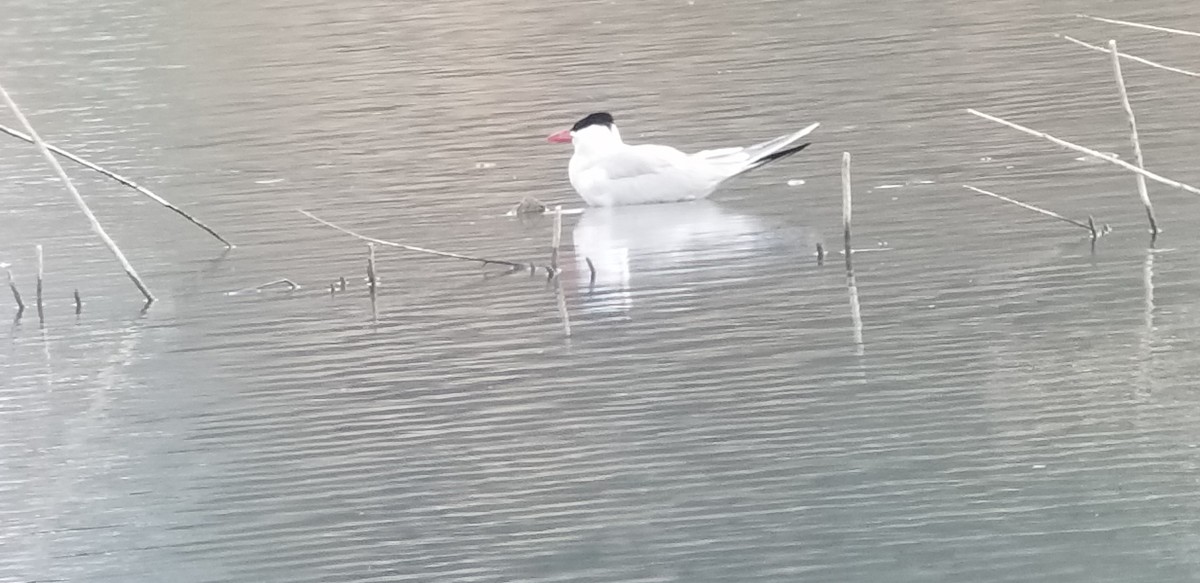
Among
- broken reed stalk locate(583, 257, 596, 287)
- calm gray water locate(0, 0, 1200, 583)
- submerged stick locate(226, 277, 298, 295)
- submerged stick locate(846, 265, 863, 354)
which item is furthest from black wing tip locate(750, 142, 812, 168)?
submerged stick locate(226, 277, 298, 295)

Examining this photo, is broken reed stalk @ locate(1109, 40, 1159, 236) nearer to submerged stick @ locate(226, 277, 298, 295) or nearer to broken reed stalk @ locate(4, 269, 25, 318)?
submerged stick @ locate(226, 277, 298, 295)

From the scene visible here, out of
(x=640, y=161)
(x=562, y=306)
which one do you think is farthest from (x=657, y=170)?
(x=562, y=306)

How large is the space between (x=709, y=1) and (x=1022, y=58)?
8.07m

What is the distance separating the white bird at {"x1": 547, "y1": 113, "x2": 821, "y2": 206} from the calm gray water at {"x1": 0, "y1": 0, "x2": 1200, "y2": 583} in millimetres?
246

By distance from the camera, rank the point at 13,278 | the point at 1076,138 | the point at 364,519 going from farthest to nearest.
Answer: the point at 1076,138, the point at 13,278, the point at 364,519

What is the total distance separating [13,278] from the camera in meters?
12.8

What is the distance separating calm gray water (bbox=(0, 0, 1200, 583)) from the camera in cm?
757

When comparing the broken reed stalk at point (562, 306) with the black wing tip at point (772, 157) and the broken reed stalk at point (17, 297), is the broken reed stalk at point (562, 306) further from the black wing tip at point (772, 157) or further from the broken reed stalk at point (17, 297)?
the broken reed stalk at point (17, 297)

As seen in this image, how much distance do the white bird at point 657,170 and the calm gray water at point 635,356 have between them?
0.81 feet

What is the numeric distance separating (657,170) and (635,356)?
4065 millimetres

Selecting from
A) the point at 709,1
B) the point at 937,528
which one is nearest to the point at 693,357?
the point at 937,528

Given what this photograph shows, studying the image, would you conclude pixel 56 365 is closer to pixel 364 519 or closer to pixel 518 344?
pixel 518 344

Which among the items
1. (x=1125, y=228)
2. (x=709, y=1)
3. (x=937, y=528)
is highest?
(x=709, y=1)

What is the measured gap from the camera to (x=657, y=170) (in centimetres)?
1386
